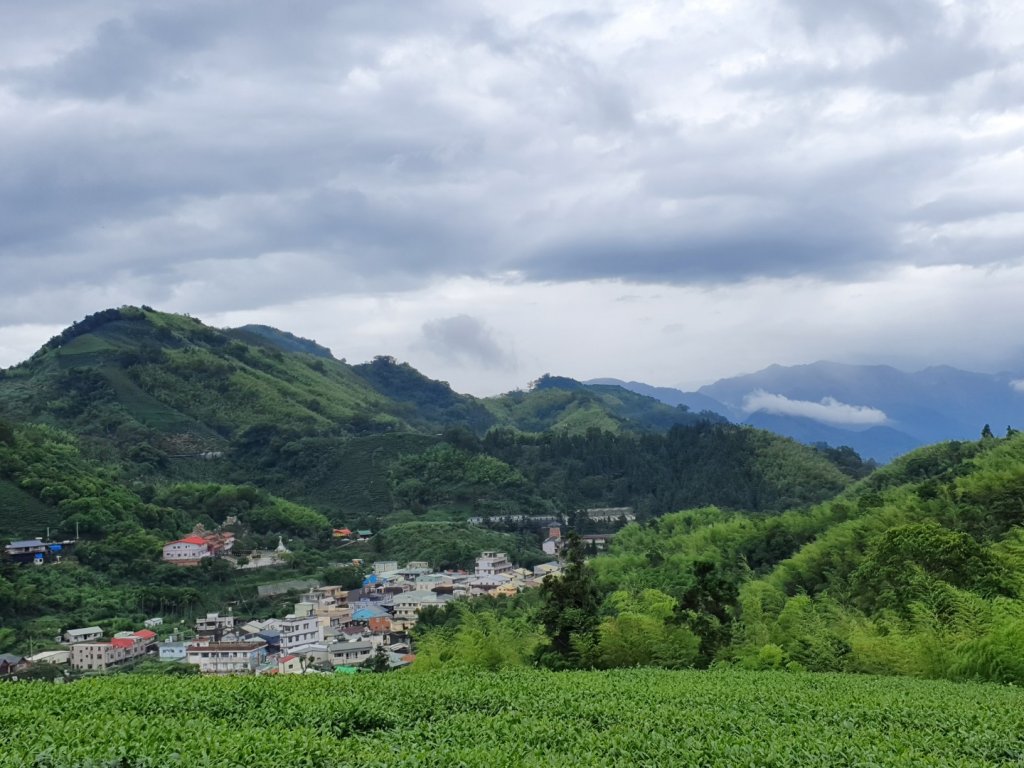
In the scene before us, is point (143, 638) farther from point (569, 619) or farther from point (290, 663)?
point (569, 619)

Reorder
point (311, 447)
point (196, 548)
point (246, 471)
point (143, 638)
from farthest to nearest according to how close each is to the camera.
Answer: point (311, 447) < point (246, 471) < point (196, 548) < point (143, 638)

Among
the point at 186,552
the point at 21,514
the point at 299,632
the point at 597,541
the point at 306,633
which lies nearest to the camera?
the point at 299,632

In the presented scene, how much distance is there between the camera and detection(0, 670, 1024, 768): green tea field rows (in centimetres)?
709

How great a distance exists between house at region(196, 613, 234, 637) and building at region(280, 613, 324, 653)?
8.53 feet

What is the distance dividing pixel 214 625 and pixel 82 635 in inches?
232

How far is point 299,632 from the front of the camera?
38.8m

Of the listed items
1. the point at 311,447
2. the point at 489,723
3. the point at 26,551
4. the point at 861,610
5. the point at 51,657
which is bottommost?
the point at 51,657

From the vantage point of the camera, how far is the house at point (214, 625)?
39.7 m

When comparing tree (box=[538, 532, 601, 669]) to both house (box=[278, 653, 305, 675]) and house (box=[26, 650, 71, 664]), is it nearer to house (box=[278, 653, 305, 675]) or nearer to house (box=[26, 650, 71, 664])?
house (box=[278, 653, 305, 675])

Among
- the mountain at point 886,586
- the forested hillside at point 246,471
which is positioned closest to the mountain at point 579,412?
the forested hillside at point 246,471

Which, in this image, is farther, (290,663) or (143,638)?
(143,638)

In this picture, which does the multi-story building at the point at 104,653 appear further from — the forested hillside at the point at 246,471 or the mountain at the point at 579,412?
the mountain at the point at 579,412

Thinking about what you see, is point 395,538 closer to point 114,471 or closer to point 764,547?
point 114,471

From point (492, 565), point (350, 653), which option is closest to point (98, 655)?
point (350, 653)
